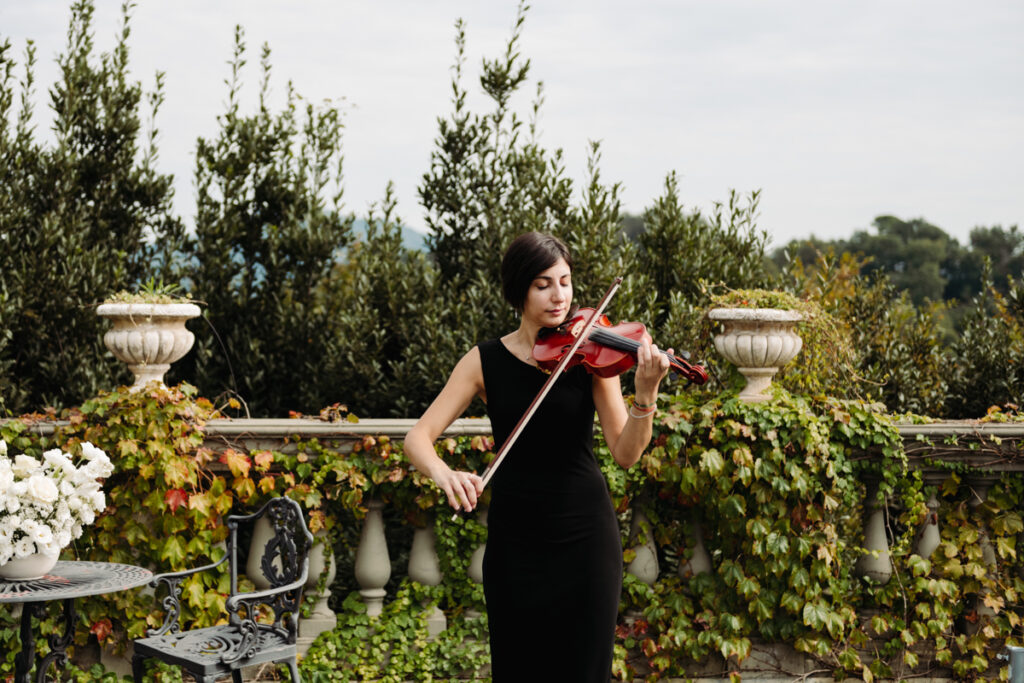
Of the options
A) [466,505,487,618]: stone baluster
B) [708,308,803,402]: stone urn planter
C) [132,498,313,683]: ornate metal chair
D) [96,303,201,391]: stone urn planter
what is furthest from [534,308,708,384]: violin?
[96,303,201,391]: stone urn planter

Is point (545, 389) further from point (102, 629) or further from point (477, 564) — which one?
point (102, 629)

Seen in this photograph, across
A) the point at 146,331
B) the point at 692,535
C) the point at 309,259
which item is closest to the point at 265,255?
the point at 309,259

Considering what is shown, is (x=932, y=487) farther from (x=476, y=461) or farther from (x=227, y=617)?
(x=227, y=617)

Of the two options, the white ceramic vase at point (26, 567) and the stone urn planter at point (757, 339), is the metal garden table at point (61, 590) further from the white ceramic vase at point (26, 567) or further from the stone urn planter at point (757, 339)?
the stone urn planter at point (757, 339)

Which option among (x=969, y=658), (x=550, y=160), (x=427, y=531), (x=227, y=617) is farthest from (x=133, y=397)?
(x=969, y=658)

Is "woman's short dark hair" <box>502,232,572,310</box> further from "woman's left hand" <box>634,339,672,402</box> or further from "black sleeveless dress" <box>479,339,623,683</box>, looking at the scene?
"woman's left hand" <box>634,339,672,402</box>

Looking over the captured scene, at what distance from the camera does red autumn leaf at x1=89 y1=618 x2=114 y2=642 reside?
3.97 meters

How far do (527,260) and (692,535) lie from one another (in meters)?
2.15

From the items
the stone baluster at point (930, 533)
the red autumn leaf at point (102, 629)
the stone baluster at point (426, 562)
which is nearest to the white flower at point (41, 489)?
the red autumn leaf at point (102, 629)

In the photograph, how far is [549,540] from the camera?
2.53 meters

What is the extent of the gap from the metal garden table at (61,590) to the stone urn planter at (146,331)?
3.37 feet

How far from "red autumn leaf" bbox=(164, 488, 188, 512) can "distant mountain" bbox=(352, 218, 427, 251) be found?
2654 mm

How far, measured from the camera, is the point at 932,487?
413 centimetres

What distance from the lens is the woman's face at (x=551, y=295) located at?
2492mm
